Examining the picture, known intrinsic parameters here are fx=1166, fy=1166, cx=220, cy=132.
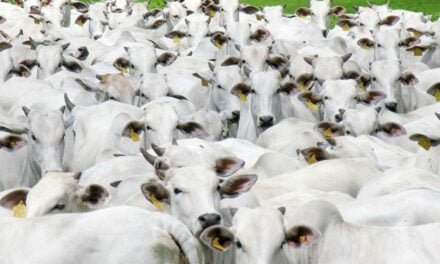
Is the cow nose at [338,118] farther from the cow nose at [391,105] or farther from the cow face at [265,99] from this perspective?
the cow nose at [391,105]

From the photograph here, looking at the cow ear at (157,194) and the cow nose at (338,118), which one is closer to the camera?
the cow ear at (157,194)

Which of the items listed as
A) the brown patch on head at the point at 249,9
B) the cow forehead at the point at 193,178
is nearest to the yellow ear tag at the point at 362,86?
the cow forehead at the point at 193,178

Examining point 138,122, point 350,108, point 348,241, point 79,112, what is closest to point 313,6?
point 350,108

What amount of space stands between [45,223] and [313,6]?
1294cm

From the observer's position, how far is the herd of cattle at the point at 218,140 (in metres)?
5.66

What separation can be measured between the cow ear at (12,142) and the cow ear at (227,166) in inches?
68.0

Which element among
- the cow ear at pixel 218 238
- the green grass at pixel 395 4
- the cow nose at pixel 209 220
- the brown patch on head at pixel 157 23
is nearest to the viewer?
the cow ear at pixel 218 238

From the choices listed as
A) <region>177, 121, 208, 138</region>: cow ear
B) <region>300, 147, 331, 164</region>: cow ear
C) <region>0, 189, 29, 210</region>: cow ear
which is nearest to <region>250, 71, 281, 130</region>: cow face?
<region>177, 121, 208, 138</region>: cow ear

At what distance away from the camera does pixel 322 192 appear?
25.0 feet

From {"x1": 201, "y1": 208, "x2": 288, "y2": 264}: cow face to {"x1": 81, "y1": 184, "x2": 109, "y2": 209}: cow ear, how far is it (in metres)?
0.97

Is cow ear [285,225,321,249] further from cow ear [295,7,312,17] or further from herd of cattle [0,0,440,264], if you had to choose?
cow ear [295,7,312,17]

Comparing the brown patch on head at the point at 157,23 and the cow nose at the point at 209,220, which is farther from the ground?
the cow nose at the point at 209,220

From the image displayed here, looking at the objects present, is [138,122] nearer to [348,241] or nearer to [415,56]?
[348,241]

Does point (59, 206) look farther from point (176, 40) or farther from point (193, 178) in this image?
point (176, 40)
